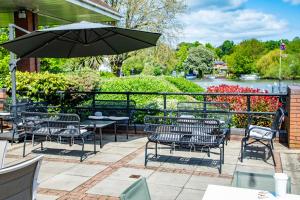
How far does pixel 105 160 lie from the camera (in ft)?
20.3

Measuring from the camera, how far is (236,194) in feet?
8.37

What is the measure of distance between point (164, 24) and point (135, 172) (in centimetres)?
2073

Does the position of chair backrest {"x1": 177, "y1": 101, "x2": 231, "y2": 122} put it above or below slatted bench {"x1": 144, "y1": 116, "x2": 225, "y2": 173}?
above

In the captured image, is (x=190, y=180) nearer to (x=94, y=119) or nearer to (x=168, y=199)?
(x=168, y=199)

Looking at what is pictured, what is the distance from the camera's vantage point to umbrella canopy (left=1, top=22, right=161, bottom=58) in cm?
705

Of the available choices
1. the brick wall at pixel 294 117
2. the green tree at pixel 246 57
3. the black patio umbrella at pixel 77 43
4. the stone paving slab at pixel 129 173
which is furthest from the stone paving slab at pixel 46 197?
the green tree at pixel 246 57

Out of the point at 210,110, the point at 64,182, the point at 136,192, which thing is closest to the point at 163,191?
the point at 64,182

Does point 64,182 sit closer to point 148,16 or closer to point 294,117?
point 294,117

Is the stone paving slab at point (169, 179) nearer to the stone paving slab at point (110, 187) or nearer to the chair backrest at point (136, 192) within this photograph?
the stone paving slab at point (110, 187)

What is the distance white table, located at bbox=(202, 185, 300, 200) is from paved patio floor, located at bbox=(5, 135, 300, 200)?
1.80m

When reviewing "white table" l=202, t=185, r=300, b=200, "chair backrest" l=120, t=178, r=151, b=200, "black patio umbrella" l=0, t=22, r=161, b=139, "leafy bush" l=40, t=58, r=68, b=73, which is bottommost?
"white table" l=202, t=185, r=300, b=200

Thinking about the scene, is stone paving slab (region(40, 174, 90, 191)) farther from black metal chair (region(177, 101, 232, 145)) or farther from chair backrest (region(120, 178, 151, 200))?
black metal chair (region(177, 101, 232, 145))

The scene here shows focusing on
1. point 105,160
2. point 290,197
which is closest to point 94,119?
point 105,160

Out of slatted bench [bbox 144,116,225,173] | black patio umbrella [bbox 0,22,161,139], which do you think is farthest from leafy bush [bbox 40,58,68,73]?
slatted bench [bbox 144,116,225,173]
